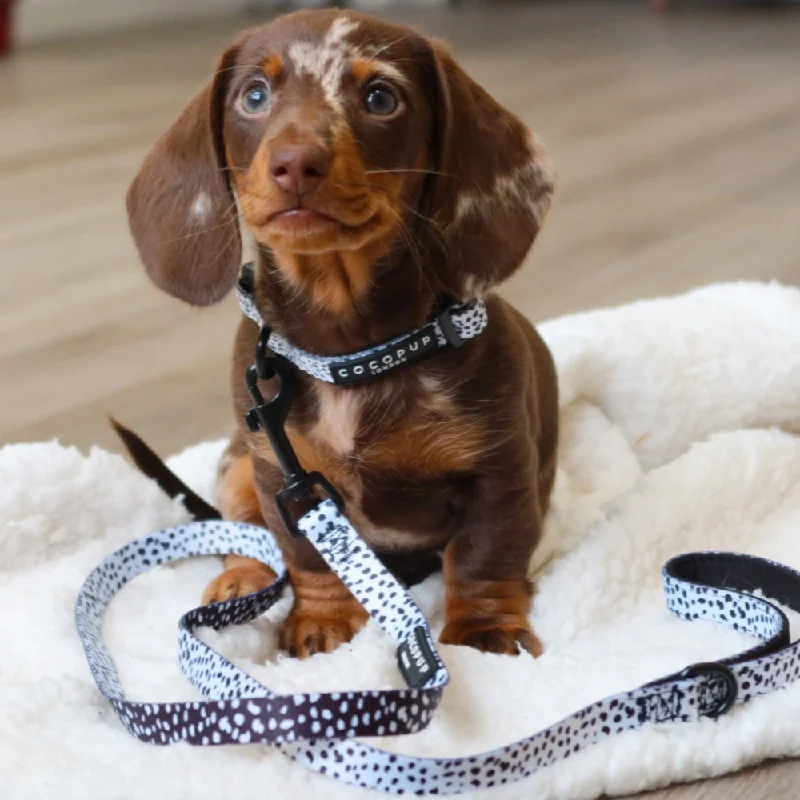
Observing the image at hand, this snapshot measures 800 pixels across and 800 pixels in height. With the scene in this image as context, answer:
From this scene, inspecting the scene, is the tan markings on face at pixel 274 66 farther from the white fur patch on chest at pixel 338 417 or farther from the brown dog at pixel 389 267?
the white fur patch on chest at pixel 338 417

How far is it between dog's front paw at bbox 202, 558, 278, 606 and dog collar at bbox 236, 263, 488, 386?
36 centimetres

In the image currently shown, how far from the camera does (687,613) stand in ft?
5.16

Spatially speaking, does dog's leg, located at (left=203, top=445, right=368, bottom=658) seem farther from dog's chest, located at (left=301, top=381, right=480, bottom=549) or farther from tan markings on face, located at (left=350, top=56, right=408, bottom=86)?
tan markings on face, located at (left=350, top=56, right=408, bottom=86)

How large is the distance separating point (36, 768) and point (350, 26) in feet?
3.07

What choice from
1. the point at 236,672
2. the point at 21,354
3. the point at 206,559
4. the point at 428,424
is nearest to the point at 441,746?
the point at 236,672

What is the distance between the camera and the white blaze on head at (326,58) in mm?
1395

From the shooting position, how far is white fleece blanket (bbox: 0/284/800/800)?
131 cm

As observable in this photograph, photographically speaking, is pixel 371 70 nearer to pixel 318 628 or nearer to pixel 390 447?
pixel 390 447

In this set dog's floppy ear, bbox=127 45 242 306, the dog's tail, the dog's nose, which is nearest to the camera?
the dog's nose

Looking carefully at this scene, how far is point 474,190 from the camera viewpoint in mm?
1464

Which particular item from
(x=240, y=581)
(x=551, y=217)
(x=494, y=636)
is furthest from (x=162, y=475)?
(x=551, y=217)

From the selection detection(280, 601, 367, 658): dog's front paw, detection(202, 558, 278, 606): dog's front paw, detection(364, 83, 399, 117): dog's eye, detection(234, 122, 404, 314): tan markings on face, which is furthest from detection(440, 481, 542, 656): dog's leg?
A: detection(364, 83, 399, 117): dog's eye

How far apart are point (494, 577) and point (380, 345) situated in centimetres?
36

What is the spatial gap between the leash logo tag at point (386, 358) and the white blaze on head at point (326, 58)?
32cm
